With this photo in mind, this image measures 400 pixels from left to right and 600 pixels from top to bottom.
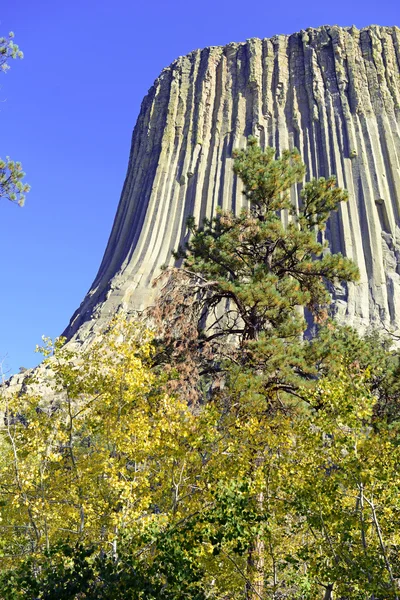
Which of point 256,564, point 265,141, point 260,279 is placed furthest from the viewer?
point 265,141

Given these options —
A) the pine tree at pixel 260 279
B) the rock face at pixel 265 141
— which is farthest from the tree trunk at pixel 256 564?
the rock face at pixel 265 141

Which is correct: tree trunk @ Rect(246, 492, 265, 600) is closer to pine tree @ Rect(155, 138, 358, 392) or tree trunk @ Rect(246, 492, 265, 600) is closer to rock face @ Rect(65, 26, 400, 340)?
pine tree @ Rect(155, 138, 358, 392)

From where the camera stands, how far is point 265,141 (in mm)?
53844

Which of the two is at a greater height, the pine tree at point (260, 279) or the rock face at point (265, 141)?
the rock face at point (265, 141)

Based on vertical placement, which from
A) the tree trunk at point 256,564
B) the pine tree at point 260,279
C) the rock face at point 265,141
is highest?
the rock face at point 265,141

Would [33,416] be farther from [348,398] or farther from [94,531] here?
[348,398]

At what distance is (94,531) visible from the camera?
29.1 feet

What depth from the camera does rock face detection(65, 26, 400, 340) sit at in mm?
46719

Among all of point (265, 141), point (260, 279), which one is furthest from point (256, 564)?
point (265, 141)

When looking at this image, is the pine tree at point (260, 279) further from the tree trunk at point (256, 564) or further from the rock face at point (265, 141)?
the rock face at point (265, 141)

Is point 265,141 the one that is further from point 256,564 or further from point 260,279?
point 256,564

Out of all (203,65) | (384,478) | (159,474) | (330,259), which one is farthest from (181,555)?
(203,65)

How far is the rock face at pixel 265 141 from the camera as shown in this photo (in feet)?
153

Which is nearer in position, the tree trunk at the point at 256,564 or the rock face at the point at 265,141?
the tree trunk at the point at 256,564
